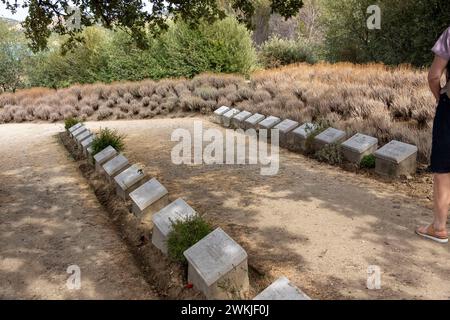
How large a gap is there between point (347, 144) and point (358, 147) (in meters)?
0.21

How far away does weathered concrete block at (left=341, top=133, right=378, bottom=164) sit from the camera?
18.6ft

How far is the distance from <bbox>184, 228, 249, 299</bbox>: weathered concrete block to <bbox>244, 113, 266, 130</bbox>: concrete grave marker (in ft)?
18.2

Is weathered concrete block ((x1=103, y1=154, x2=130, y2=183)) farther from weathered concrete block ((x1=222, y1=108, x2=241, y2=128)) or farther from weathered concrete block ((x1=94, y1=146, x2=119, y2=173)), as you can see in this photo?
weathered concrete block ((x1=222, y1=108, x2=241, y2=128))

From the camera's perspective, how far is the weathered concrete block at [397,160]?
5109 millimetres

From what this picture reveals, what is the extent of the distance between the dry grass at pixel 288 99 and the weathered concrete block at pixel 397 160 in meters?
0.37

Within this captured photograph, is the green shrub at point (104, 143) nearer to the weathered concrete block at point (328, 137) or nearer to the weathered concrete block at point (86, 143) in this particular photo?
the weathered concrete block at point (86, 143)

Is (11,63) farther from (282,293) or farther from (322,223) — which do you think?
(282,293)

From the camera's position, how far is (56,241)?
4.04 meters

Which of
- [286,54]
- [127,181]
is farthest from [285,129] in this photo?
[286,54]

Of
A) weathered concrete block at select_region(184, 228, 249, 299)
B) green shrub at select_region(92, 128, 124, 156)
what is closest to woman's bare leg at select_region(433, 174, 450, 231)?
weathered concrete block at select_region(184, 228, 249, 299)

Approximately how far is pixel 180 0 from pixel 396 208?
16.6 ft

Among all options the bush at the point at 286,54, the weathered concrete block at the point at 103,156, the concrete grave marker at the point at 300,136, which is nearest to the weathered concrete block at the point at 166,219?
the weathered concrete block at the point at 103,156
